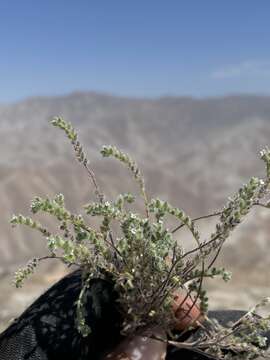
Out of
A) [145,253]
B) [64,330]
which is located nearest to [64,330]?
[64,330]

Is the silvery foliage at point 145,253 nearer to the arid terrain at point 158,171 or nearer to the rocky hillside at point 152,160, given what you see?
the arid terrain at point 158,171

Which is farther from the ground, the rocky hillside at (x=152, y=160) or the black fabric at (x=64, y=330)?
the rocky hillside at (x=152, y=160)

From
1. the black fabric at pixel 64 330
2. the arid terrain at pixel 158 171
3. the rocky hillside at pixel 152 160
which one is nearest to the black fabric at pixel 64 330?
the black fabric at pixel 64 330

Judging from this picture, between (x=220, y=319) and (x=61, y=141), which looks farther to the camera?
(x=61, y=141)

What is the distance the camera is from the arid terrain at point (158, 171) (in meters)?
9.43

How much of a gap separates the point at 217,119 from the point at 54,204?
194611 millimetres

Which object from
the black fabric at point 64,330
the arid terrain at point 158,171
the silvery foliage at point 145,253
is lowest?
the black fabric at point 64,330

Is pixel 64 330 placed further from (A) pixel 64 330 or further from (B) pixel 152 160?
(B) pixel 152 160

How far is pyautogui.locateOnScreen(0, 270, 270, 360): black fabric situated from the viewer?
288cm

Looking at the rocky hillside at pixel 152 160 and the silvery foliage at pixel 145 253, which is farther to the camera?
the rocky hillside at pixel 152 160

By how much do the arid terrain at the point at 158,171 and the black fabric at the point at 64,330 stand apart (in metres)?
3.08

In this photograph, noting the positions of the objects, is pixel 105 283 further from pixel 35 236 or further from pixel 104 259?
pixel 35 236

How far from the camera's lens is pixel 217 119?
194875mm

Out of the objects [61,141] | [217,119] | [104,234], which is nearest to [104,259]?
[104,234]
